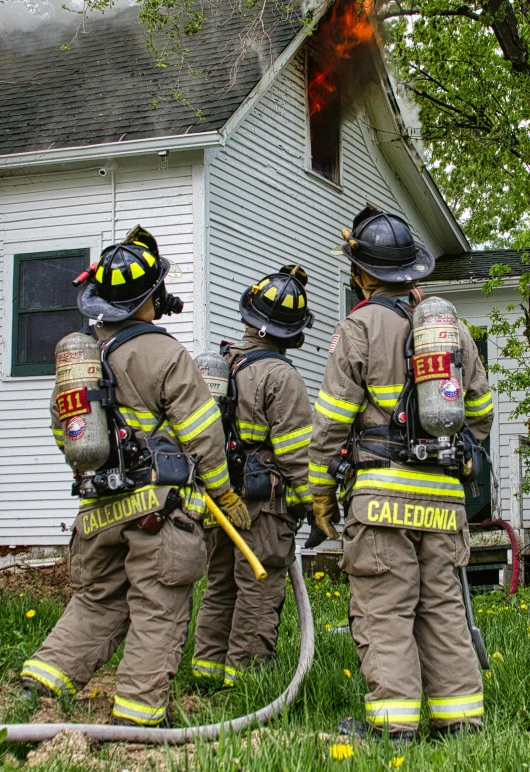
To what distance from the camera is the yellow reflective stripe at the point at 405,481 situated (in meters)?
3.76

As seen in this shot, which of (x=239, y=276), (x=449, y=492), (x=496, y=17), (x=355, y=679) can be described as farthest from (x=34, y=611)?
(x=496, y=17)

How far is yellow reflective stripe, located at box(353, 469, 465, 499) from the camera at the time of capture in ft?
12.3

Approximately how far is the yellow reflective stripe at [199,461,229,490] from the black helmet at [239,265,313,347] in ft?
3.89

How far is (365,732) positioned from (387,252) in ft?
6.81

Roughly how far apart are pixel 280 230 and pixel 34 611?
6.82 metres

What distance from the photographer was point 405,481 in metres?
3.77

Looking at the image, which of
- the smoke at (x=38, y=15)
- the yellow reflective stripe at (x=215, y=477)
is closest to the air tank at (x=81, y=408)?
the yellow reflective stripe at (x=215, y=477)

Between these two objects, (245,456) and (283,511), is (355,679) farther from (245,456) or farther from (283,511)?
(245,456)

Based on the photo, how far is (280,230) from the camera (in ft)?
37.0

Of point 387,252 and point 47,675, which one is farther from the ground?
point 387,252

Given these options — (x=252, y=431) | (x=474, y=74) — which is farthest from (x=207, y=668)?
(x=474, y=74)

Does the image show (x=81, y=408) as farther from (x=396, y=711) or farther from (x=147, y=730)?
(x=396, y=711)

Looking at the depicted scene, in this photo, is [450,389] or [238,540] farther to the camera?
[238,540]

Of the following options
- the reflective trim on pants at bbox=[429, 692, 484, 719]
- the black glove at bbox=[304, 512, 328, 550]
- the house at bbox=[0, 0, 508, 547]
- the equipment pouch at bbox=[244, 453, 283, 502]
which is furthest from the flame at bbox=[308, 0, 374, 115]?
the reflective trim on pants at bbox=[429, 692, 484, 719]
